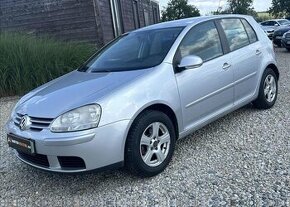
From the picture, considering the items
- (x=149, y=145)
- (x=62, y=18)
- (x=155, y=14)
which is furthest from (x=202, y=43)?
(x=155, y=14)

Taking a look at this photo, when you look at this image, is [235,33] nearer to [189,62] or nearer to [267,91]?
[267,91]

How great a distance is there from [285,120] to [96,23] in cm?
962

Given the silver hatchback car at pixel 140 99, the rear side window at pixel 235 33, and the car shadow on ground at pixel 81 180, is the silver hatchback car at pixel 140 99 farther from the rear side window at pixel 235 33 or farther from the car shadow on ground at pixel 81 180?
the car shadow on ground at pixel 81 180

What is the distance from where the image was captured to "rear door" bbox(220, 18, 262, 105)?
4.82 meters

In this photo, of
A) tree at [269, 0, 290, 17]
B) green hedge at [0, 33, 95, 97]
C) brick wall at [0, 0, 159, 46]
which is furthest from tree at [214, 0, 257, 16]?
green hedge at [0, 33, 95, 97]

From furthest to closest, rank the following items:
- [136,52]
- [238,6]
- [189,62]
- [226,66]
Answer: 1. [238,6]
2. [226,66]
3. [136,52]
4. [189,62]

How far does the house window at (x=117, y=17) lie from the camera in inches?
593

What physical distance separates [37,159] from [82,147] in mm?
627

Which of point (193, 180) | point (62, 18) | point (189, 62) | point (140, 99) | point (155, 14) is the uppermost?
point (62, 18)

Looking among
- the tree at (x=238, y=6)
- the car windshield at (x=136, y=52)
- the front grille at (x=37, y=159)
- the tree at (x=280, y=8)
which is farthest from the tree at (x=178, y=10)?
the front grille at (x=37, y=159)

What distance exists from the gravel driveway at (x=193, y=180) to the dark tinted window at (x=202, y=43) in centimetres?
110

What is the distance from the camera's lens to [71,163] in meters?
3.31

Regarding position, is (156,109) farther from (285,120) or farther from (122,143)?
(285,120)

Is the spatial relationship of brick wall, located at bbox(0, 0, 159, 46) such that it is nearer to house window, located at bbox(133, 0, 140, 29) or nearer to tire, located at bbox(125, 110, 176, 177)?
house window, located at bbox(133, 0, 140, 29)
